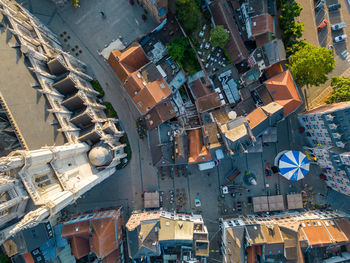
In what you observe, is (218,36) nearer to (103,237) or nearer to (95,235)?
(103,237)

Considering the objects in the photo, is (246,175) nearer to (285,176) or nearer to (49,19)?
(285,176)

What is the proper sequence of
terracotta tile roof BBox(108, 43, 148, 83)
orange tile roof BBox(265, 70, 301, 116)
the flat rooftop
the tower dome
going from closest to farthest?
the flat rooftop → the tower dome → orange tile roof BBox(265, 70, 301, 116) → terracotta tile roof BBox(108, 43, 148, 83)

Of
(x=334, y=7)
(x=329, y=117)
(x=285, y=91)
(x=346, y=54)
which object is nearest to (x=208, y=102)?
(x=285, y=91)

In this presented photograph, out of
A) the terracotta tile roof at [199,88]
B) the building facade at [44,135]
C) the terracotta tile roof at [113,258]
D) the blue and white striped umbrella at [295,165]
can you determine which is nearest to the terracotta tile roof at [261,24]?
the terracotta tile roof at [199,88]

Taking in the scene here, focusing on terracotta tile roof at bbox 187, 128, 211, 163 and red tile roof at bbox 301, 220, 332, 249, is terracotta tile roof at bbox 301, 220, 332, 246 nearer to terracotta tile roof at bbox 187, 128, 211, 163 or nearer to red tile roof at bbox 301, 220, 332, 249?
red tile roof at bbox 301, 220, 332, 249

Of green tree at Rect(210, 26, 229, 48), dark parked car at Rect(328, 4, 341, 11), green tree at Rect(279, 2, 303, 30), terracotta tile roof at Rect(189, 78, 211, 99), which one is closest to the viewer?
green tree at Rect(210, 26, 229, 48)

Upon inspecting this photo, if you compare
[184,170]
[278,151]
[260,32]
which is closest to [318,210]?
[278,151]

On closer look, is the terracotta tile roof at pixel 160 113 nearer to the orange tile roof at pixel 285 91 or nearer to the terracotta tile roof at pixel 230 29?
the terracotta tile roof at pixel 230 29

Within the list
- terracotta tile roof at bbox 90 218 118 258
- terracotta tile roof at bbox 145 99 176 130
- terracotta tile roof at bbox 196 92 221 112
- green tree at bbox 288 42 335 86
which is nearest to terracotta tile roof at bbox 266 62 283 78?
green tree at bbox 288 42 335 86
